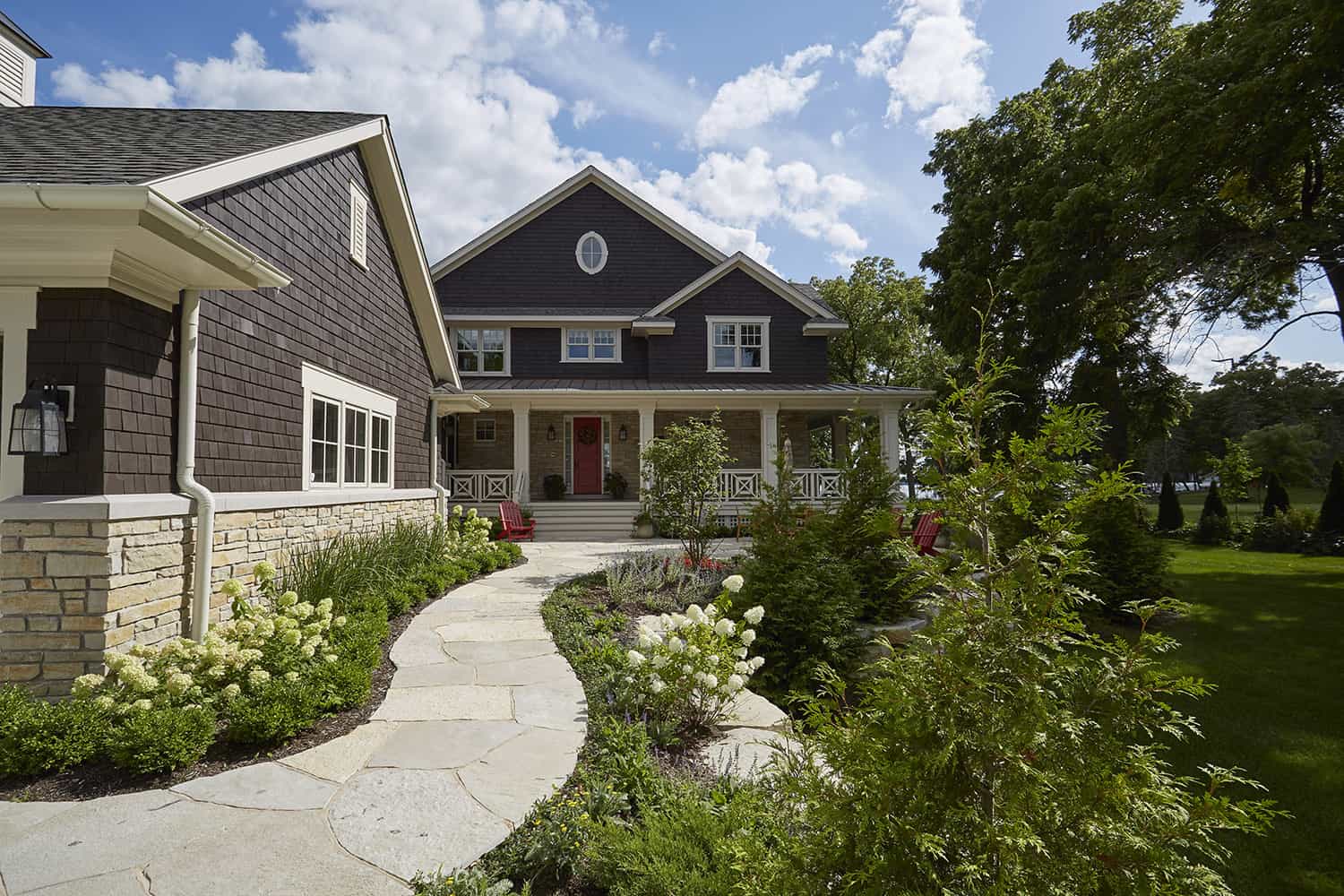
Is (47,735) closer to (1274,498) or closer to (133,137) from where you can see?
(133,137)

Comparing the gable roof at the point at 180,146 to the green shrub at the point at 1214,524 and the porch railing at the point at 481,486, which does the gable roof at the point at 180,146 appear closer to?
the porch railing at the point at 481,486

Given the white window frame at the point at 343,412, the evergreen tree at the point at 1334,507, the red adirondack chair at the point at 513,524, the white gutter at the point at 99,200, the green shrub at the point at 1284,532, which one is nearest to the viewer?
the white gutter at the point at 99,200

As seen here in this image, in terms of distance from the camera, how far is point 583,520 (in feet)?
52.6

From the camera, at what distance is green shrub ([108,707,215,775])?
3.36m

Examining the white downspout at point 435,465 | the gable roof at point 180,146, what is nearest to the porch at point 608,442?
the white downspout at point 435,465

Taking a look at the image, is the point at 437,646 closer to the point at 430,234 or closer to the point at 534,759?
the point at 534,759

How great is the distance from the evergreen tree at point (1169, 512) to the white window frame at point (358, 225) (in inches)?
876

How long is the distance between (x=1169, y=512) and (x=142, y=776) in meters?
24.4

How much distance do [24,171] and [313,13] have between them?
4.01 m

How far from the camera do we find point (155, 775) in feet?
11.1

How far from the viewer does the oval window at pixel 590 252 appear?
19.5 metres

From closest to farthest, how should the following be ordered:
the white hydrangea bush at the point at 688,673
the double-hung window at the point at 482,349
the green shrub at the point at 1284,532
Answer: the white hydrangea bush at the point at 688,673 → the green shrub at the point at 1284,532 → the double-hung window at the point at 482,349

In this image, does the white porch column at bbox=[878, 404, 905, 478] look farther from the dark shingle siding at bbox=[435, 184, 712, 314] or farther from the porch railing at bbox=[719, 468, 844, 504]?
the dark shingle siding at bbox=[435, 184, 712, 314]

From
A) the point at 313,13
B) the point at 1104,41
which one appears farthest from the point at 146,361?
the point at 1104,41
